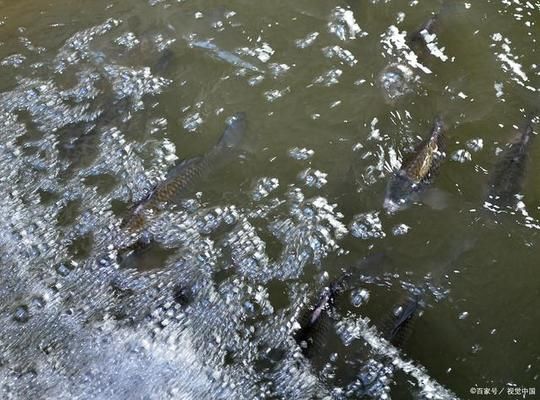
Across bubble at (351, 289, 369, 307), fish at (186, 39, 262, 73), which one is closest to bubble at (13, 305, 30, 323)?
bubble at (351, 289, 369, 307)

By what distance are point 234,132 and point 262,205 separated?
594 millimetres

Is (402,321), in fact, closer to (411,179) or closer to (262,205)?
(411,179)

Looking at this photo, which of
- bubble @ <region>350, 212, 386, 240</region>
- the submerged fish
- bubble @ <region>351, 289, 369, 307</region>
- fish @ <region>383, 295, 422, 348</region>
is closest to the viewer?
the submerged fish

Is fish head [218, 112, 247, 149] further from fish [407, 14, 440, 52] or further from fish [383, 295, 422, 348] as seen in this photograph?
fish [383, 295, 422, 348]

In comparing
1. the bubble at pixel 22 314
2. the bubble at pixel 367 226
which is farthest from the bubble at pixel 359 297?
the bubble at pixel 22 314

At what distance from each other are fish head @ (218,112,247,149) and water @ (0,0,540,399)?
0.06 meters

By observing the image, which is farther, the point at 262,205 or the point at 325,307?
the point at 262,205

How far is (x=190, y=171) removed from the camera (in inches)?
144

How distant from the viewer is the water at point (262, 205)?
117 inches

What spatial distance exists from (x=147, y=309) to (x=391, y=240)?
4.31 ft

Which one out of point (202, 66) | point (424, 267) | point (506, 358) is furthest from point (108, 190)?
point (506, 358)

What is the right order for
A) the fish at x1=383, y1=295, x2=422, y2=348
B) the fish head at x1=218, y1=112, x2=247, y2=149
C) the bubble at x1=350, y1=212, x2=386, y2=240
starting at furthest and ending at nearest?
the fish head at x1=218, y1=112, x2=247, y2=149 → the bubble at x1=350, y1=212, x2=386, y2=240 → the fish at x1=383, y1=295, x2=422, y2=348

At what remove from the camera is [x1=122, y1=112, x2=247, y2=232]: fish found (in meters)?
3.51

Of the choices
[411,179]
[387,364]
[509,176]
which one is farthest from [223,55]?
[387,364]
